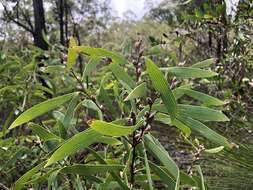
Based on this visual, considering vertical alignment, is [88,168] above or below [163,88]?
below

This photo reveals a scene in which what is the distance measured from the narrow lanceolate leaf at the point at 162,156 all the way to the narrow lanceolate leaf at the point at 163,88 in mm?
74

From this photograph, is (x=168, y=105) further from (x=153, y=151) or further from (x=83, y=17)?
(x=83, y=17)

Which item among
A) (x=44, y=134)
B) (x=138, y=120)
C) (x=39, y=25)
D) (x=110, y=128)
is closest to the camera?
(x=110, y=128)

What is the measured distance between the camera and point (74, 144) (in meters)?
0.82

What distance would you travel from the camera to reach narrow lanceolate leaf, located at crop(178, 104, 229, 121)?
85 cm

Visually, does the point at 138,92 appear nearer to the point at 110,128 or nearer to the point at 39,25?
the point at 110,128

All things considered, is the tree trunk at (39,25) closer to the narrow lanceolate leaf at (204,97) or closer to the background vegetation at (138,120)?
the background vegetation at (138,120)

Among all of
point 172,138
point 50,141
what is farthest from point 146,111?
point 172,138

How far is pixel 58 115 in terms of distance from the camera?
1228 mm

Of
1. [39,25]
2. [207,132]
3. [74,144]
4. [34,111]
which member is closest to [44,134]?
[34,111]

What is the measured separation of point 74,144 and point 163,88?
15 cm

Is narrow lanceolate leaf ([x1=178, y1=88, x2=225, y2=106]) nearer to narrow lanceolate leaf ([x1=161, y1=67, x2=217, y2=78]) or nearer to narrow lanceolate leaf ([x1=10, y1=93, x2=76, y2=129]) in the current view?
narrow lanceolate leaf ([x1=161, y1=67, x2=217, y2=78])

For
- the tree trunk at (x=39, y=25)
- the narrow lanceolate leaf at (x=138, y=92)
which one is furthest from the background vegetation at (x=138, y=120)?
the tree trunk at (x=39, y=25)

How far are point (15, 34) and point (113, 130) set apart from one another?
11.1 meters
